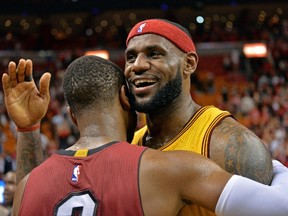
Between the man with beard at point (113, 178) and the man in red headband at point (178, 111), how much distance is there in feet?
0.73

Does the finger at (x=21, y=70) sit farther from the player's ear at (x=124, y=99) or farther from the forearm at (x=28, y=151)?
the player's ear at (x=124, y=99)

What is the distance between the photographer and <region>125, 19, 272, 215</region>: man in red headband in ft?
9.11

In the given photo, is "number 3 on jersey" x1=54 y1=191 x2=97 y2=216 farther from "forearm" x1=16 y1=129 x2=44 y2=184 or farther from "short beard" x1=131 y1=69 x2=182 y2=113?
"forearm" x1=16 y1=129 x2=44 y2=184

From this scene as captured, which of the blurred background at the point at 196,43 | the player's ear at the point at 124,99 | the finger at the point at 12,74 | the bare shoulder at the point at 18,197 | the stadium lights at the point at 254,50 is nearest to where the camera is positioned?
the bare shoulder at the point at 18,197

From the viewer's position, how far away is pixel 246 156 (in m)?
2.75

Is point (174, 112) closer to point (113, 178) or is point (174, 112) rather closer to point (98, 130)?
point (98, 130)

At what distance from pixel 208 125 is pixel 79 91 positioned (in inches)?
29.4

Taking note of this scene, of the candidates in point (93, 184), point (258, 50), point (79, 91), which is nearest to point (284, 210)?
point (93, 184)

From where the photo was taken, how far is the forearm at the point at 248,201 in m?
2.31

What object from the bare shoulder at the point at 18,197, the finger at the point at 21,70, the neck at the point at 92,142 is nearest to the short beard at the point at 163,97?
the neck at the point at 92,142

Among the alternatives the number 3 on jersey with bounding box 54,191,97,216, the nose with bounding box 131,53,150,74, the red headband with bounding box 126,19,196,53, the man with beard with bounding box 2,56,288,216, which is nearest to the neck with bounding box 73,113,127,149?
the man with beard with bounding box 2,56,288,216

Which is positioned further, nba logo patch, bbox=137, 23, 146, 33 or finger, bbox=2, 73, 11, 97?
nba logo patch, bbox=137, 23, 146, 33

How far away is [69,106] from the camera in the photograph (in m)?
2.71

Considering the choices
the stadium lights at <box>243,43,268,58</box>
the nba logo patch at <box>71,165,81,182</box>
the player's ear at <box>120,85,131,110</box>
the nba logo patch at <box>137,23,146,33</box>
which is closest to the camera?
the nba logo patch at <box>71,165,81,182</box>
